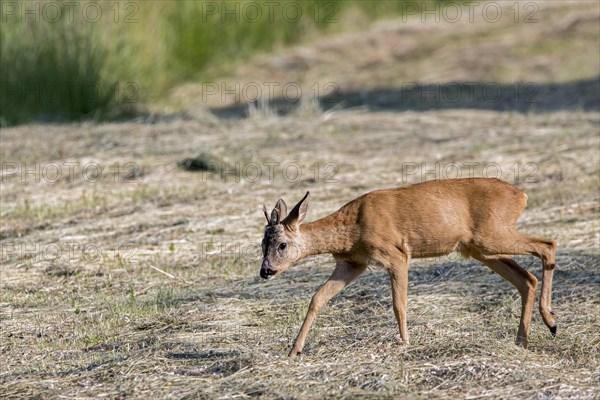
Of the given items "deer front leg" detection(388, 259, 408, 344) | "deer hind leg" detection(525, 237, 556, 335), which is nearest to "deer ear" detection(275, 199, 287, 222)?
"deer front leg" detection(388, 259, 408, 344)

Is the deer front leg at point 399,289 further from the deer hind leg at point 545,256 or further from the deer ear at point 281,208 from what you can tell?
the deer hind leg at point 545,256

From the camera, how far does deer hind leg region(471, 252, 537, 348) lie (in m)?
7.25

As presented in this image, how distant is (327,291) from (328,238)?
335 millimetres

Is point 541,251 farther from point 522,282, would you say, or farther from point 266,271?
point 266,271

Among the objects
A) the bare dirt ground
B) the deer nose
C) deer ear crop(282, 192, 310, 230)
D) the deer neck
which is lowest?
the bare dirt ground

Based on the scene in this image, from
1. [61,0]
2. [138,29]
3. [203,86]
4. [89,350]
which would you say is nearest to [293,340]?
[89,350]

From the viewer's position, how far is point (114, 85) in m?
16.9

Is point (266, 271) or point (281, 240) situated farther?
point (281, 240)

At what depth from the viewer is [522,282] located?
743 cm

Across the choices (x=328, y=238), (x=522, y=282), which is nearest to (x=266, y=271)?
(x=328, y=238)

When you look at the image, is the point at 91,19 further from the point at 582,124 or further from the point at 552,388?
the point at 552,388

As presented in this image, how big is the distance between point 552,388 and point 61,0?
1155cm

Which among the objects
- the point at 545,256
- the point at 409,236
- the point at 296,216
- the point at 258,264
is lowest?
the point at 258,264

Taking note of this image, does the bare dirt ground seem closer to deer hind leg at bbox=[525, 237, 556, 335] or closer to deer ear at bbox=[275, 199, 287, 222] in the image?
deer hind leg at bbox=[525, 237, 556, 335]
